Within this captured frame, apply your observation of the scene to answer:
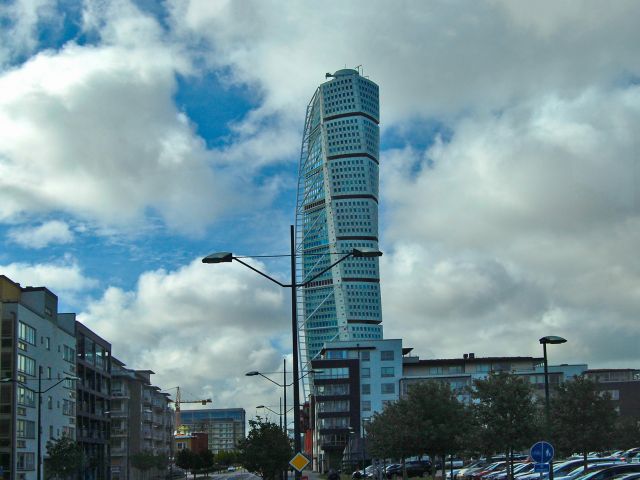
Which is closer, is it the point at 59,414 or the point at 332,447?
the point at 59,414

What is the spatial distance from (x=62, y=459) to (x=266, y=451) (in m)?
38.7

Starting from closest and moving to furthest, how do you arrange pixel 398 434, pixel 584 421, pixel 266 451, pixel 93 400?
1. pixel 584 421
2. pixel 266 451
3. pixel 398 434
4. pixel 93 400

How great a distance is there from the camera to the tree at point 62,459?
96.1 meters

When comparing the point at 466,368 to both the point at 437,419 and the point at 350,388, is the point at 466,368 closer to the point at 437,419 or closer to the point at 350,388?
the point at 350,388

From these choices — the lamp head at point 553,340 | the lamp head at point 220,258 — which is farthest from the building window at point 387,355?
the lamp head at point 220,258

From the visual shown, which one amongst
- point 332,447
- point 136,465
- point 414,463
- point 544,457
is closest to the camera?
point 544,457

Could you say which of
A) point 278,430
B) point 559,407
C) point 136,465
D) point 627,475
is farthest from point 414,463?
point 136,465

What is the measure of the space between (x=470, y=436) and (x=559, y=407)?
649 centimetres

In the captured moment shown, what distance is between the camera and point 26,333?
101188mm

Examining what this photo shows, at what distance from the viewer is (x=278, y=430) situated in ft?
231

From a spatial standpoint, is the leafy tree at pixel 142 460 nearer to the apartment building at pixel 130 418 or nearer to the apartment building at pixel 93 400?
the apartment building at pixel 130 418

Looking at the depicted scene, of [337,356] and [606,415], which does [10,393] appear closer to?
[606,415]

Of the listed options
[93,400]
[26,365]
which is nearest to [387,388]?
[93,400]

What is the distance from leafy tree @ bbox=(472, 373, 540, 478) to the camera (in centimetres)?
5684
